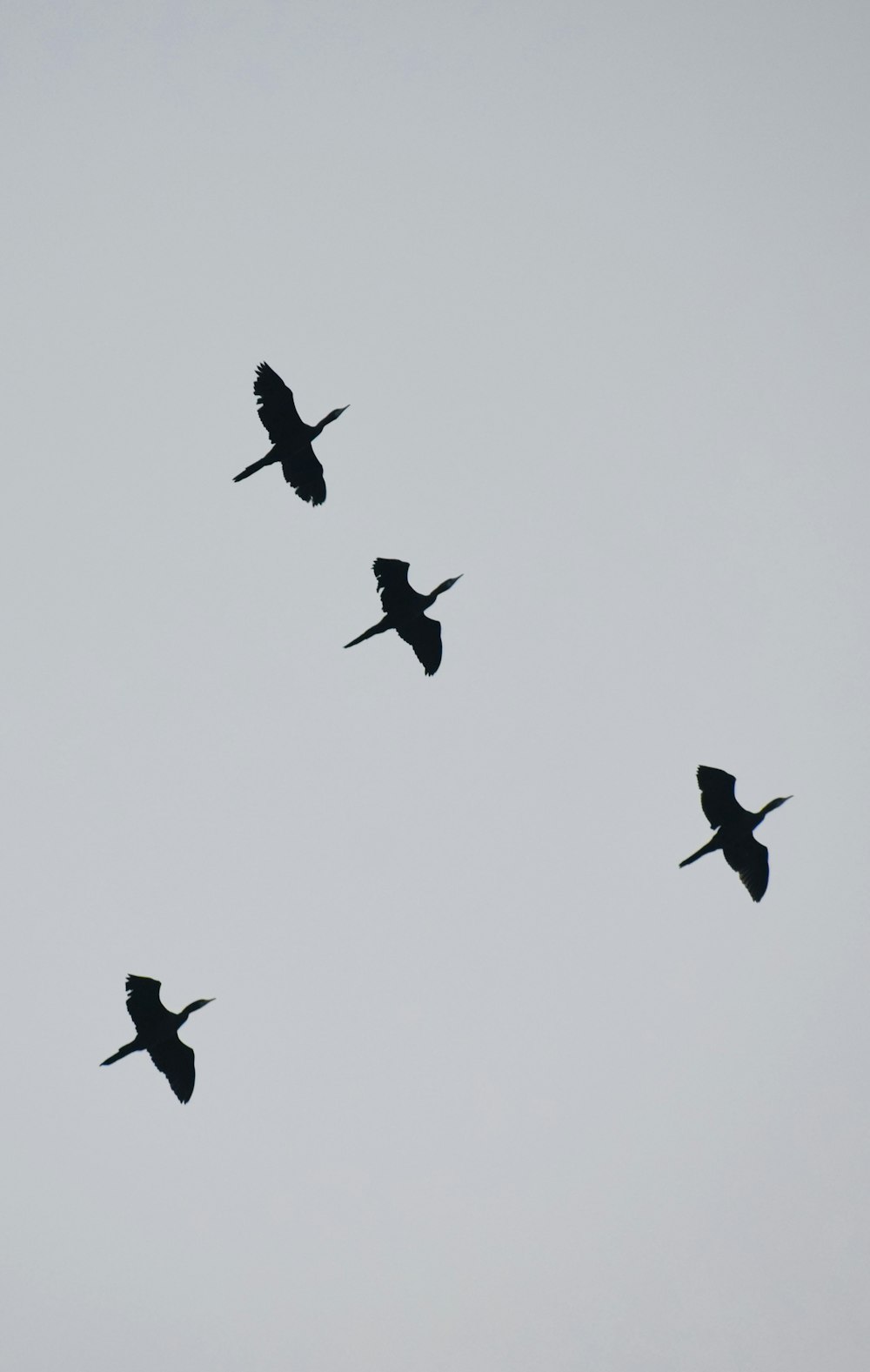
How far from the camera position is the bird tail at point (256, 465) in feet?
86.5

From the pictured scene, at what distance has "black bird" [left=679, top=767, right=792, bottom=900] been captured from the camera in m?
25.3

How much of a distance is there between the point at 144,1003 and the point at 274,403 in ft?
39.8

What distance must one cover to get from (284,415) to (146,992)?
1179cm

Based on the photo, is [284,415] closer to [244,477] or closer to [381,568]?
[244,477]

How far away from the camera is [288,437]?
88.3 ft

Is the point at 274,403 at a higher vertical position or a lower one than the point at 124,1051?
higher

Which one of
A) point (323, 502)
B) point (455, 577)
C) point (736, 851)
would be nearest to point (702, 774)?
point (736, 851)

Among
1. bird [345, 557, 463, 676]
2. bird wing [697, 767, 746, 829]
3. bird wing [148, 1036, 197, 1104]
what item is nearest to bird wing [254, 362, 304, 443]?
bird [345, 557, 463, 676]

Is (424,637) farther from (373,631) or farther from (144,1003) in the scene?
(144,1003)

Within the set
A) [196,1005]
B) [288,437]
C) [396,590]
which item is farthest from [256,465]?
[196,1005]

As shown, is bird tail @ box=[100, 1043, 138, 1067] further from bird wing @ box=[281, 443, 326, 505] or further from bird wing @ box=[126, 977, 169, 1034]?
bird wing @ box=[281, 443, 326, 505]

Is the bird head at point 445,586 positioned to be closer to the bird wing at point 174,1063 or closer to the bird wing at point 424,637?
the bird wing at point 424,637

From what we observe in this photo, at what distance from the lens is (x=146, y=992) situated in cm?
2325

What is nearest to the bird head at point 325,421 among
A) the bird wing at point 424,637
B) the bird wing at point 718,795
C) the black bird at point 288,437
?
the black bird at point 288,437
